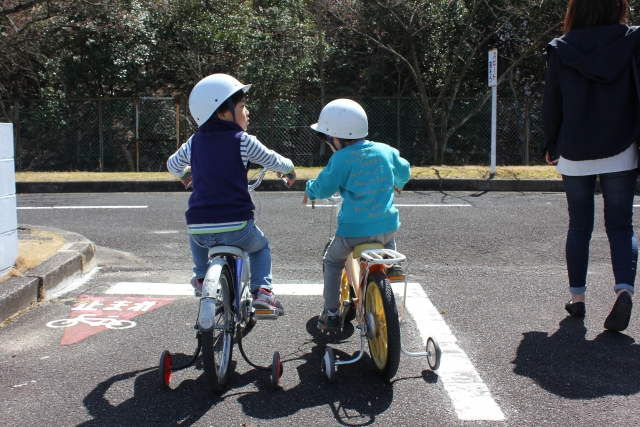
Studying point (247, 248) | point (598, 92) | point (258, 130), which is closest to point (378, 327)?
point (247, 248)

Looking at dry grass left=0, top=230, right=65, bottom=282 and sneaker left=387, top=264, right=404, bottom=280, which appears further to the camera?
dry grass left=0, top=230, right=65, bottom=282

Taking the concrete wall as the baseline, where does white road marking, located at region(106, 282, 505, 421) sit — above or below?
below

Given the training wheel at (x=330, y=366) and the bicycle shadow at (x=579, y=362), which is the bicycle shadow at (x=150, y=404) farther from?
the bicycle shadow at (x=579, y=362)

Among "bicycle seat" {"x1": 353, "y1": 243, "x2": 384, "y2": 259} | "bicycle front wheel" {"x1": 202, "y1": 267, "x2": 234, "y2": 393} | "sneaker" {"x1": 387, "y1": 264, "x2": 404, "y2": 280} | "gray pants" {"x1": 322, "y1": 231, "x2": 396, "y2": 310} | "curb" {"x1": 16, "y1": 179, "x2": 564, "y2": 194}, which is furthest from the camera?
"curb" {"x1": 16, "y1": 179, "x2": 564, "y2": 194}

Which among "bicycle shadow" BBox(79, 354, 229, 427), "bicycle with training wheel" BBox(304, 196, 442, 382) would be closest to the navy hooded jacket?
"bicycle with training wheel" BBox(304, 196, 442, 382)

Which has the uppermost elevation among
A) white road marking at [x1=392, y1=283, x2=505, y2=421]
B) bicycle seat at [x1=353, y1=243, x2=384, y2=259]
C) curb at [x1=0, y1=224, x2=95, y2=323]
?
bicycle seat at [x1=353, y1=243, x2=384, y2=259]

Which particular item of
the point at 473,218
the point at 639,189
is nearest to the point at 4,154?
the point at 473,218

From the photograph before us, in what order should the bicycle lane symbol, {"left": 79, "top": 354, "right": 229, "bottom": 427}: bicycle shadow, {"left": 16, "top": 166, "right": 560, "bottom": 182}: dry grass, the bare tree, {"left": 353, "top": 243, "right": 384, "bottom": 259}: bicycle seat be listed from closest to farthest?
{"left": 79, "top": 354, "right": 229, "bottom": 427}: bicycle shadow → {"left": 353, "top": 243, "right": 384, "bottom": 259}: bicycle seat → the bicycle lane symbol → {"left": 16, "top": 166, "right": 560, "bottom": 182}: dry grass → the bare tree

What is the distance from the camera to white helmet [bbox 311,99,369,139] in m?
3.57

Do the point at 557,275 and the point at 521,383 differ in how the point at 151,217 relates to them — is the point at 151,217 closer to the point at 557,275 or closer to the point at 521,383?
the point at 557,275

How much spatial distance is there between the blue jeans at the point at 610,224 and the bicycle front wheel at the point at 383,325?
1567mm

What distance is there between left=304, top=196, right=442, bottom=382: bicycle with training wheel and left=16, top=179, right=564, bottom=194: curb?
7861 millimetres

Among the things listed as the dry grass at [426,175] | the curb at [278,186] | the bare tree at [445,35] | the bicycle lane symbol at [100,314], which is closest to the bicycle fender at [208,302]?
the bicycle lane symbol at [100,314]

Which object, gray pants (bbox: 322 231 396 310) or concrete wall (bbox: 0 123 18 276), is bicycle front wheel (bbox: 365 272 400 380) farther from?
concrete wall (bbox: 0 123 18 276)
